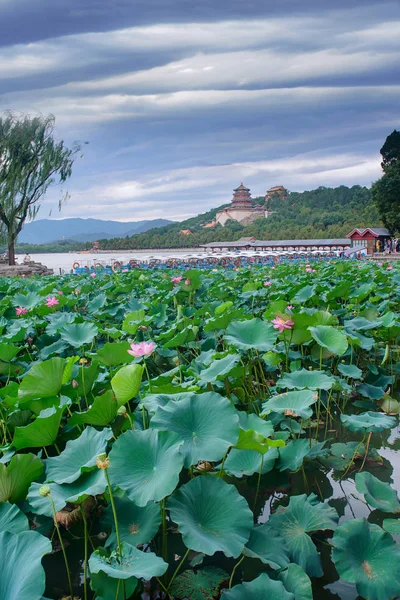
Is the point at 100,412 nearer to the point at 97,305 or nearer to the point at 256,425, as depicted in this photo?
the point at 256,425

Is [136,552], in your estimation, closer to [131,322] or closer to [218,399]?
[218,399]

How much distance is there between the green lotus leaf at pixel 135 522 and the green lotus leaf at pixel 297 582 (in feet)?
1.03

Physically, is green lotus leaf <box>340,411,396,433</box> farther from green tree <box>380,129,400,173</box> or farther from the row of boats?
green tree <box>380,129,400,173</box>

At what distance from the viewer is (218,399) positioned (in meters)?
1.23

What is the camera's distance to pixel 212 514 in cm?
110

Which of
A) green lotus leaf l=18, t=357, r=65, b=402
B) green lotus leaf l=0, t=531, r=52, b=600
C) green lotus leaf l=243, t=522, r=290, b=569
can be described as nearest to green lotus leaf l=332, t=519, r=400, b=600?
green lotus leaf l=243, t=522, r=290, b=569

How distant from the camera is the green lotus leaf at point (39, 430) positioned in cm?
137

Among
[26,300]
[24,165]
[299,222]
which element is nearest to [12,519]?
[26,300]

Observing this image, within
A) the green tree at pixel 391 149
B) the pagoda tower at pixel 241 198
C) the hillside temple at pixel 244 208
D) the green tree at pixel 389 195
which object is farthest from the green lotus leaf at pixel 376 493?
the pagoda tower at pixel 241 198

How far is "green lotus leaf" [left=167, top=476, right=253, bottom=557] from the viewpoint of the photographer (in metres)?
1.01

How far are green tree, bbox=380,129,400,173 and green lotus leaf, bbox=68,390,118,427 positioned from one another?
25987 millimetres

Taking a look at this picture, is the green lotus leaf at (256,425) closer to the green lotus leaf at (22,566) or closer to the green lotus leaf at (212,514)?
the green lotus leaf at (212,514)

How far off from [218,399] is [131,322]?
1.39 metres

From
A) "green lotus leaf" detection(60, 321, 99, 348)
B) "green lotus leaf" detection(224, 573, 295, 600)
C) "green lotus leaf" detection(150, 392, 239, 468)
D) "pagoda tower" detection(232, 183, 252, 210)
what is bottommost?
"green lotus leaf" detection(224, 573, 295, 600)
